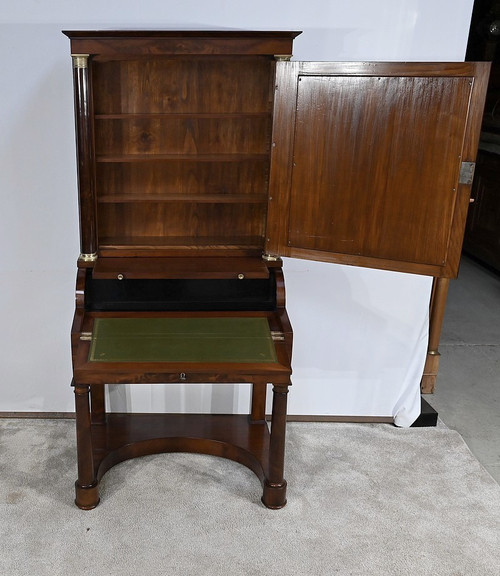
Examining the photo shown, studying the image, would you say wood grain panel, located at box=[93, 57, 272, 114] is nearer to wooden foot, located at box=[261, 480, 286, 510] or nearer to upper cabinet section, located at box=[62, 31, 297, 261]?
upper cabinet section, located at box=[62, 31, 297, 261]

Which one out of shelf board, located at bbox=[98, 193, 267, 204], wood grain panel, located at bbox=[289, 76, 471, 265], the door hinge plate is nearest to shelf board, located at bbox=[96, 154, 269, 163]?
shelf board, located at bbox=[98, 193, 267, 204]

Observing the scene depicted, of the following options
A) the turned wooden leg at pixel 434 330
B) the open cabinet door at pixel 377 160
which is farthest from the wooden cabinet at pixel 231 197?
the turned wooden leg at pixel 434 330

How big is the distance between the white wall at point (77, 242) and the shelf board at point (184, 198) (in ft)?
0.82

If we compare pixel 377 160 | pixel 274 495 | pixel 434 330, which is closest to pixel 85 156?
pixel 377 160

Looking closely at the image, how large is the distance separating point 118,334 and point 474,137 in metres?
1.30

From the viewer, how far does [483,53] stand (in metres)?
5.46

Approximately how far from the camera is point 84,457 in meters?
2.27

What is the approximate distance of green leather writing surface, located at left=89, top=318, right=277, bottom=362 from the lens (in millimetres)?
2164

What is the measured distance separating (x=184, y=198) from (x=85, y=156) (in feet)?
1.23

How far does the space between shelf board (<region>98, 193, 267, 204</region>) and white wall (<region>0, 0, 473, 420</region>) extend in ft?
0.82

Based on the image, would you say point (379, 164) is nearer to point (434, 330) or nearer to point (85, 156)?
point (85, 156)

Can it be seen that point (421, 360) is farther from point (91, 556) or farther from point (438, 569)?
point (91, 556)

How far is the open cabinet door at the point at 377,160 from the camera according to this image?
6.81ft

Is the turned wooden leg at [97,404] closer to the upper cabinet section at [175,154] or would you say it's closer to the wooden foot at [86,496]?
the wooden foot at [86,496]
